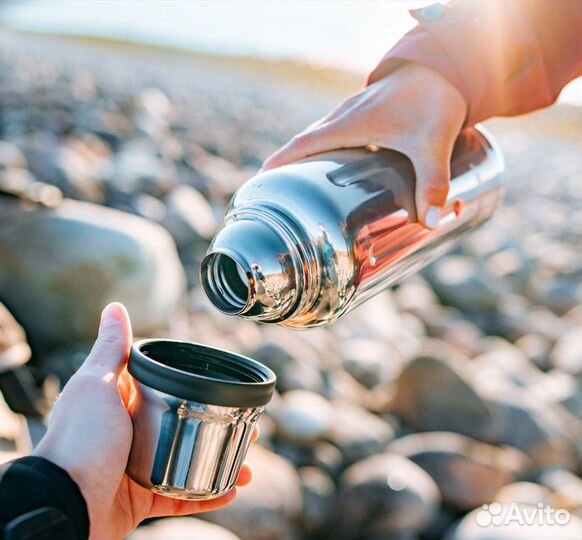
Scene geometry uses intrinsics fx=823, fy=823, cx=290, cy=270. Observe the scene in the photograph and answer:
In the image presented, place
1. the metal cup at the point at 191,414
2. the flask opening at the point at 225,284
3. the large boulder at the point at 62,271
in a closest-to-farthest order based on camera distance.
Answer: the metal cup at the point at 191,414, the flask opening at the point at 225,284, the large boulder at the point at 62,271

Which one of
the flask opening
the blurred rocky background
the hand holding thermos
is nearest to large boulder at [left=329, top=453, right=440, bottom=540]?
the blurred rocky background

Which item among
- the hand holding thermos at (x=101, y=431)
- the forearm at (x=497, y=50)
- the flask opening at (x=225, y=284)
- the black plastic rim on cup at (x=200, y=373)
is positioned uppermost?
the forearm at (x=497, y=50)

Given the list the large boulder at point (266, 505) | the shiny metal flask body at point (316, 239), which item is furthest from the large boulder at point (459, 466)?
the shiny metal flask body at point (316, 239)

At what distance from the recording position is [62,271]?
9.09 feet

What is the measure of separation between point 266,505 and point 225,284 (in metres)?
1.04

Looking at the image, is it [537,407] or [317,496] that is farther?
[537,407]

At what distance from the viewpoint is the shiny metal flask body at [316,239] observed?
47.8 inches

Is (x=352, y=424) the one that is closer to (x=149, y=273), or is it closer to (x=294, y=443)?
(x=294, y=443)

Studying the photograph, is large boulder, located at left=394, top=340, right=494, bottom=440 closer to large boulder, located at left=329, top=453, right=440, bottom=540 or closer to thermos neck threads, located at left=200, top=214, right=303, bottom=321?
large boulder, located at left=329, top=453, right=440, bottom=540

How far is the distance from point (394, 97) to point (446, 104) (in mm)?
95

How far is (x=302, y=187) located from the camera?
1289 mm

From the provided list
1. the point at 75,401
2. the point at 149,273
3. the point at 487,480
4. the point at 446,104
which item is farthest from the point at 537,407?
the point at 75,401

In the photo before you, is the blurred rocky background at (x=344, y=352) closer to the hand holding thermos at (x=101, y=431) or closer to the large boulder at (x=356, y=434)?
the large boulder at (x=356, y=434)

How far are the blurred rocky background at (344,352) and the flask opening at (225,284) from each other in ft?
2.65
